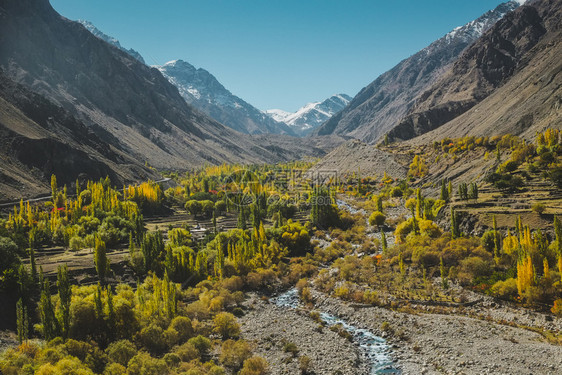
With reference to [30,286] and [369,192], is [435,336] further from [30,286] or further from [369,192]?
[369,192]

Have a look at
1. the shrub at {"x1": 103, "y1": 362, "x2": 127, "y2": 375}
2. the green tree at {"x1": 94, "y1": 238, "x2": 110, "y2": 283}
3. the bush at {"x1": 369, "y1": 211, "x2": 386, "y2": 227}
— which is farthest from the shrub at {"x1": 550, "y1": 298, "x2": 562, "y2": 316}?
the green tree at {"x1": 94, "y1": 238, "x2": 110, "y2": 283}

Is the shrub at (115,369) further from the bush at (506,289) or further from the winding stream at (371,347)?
the bush at (506,289)

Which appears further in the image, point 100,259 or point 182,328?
point 100,259

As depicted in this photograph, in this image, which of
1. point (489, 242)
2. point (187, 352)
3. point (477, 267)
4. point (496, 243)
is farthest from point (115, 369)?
point (489, 242)

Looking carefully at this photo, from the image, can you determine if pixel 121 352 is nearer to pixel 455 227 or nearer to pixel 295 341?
pixel 295 341

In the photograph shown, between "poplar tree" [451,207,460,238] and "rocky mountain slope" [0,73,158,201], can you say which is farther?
"rocky mountain slope" [0,73,158,201]

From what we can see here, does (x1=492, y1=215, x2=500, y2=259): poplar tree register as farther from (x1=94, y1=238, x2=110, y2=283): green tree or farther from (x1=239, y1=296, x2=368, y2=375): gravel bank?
(x1=94, y1=238, x2=110, y2=283): green tree
